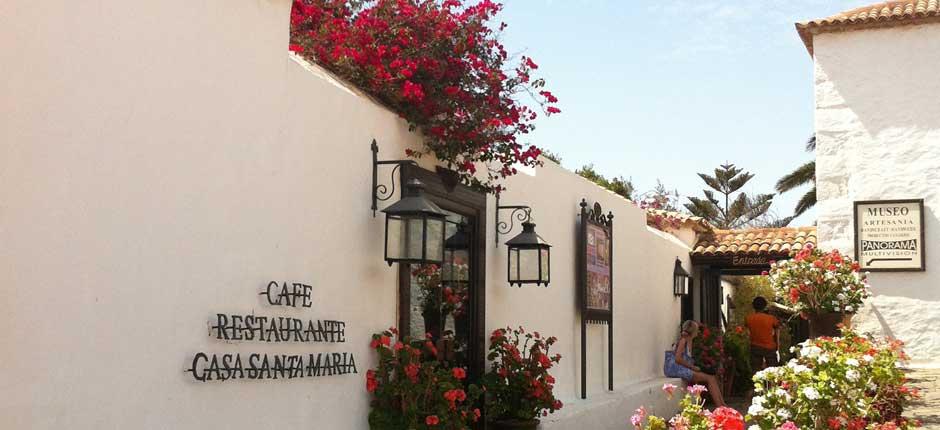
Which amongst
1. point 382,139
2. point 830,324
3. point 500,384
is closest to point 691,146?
point 830,324

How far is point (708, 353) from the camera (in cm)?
1346

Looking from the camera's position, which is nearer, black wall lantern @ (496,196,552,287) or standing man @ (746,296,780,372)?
black wall lantern @ (496,196,552,287)

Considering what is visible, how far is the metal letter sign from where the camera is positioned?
10156mm

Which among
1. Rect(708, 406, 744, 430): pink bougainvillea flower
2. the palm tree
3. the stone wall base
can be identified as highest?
the palm tree

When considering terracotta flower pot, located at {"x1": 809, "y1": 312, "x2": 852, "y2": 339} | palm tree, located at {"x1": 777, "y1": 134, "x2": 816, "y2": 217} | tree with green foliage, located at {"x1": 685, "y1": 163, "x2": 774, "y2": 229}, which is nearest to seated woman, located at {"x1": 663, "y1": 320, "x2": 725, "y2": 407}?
terracotta flower pot, located at {"x1": 809, "y1": 312, "x2": 852, "y2": 339}

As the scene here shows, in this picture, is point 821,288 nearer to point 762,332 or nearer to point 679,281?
point 762,332

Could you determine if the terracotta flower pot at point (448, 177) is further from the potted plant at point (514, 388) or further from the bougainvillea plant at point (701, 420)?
the bougainvillea plant at point (701, 420)

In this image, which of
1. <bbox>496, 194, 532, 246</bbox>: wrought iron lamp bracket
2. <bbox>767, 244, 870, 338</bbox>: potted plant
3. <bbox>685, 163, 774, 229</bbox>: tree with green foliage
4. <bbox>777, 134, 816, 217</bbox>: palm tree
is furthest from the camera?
<bbox>685, 163, 774, 229</bbox>: tree with green foliage

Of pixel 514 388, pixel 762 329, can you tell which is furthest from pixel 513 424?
pixel 762 329

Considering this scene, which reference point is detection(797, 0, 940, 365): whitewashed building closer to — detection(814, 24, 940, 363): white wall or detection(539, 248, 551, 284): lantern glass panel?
detection(814, 24, 940, 363): white wall

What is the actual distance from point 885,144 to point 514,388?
844cm

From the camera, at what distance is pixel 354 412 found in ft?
18.9

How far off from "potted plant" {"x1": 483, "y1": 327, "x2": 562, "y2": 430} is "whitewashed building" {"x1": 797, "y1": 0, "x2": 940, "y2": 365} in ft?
25.0

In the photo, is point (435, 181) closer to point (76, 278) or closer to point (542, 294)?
point (542, 294)
